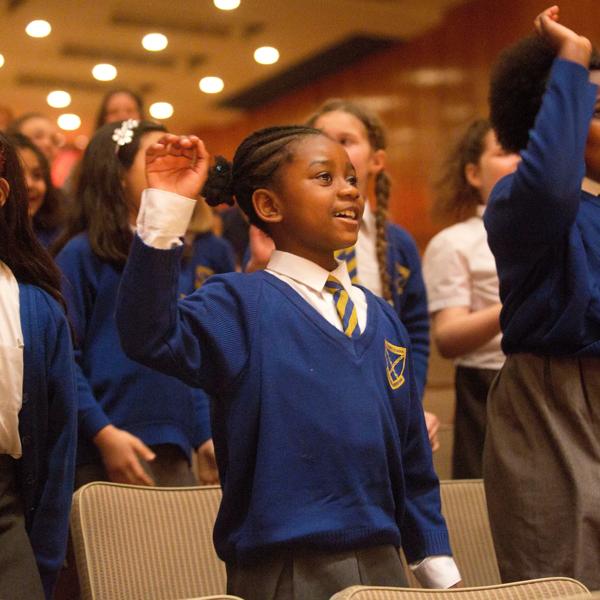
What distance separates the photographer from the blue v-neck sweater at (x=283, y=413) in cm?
148

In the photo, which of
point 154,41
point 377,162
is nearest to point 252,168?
point 377,162

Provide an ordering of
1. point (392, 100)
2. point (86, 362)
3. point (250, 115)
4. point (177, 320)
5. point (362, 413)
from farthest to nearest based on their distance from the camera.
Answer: point (250, 115) < point (392, 100) < point (86, 362) < point (362, 413) < point (177, 320)

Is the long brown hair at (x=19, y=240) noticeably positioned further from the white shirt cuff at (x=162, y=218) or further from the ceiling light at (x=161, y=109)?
the ceiling light at (x=161, y=109)

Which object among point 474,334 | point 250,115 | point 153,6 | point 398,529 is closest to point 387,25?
point 153,6

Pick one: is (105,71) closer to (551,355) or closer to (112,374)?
(112,374)

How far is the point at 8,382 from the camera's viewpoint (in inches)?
63.8

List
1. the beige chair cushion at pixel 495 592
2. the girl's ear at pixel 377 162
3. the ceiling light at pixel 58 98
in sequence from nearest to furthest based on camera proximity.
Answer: the beige chair cushion at pixel 495 592
the girl's ear at pixel 377 162
the ceiling light at pixel 58 98

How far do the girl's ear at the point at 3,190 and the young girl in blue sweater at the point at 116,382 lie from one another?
0.47 m

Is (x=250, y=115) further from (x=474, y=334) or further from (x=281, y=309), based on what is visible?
(x=281, y=309)

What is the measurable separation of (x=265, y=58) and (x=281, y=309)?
6.71 m

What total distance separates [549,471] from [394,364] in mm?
303

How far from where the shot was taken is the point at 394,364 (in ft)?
5.50

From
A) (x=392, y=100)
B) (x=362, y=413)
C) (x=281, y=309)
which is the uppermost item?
(x=392, y=100)

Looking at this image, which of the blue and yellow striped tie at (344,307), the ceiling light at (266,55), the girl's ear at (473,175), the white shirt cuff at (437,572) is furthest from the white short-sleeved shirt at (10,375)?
the ceiling light at (266,55)
